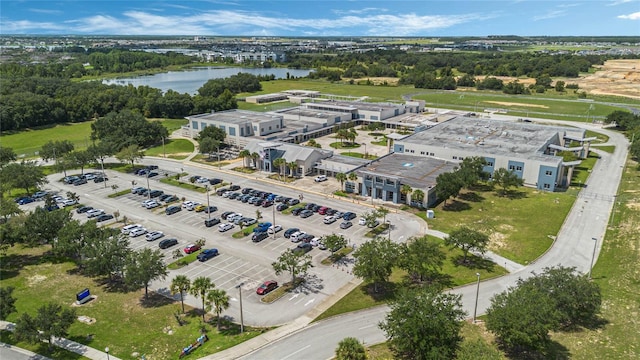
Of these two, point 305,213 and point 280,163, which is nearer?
point 305,213

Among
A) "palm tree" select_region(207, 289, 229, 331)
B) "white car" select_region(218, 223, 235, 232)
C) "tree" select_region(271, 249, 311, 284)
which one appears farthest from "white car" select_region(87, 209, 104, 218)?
"palm tree" select_region(207, 289, 229, 331)

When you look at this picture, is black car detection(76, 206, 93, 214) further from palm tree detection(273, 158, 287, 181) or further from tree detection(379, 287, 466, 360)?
tree detection(379, 287, 466, 360)

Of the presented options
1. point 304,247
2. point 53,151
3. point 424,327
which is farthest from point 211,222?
point 53,151

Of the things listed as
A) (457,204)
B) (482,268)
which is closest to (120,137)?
(457,204)

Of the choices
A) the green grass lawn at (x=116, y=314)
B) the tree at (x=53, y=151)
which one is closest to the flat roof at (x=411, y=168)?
the green grass lawn at (x=116, y=314)

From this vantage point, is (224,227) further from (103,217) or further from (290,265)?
(103,217)

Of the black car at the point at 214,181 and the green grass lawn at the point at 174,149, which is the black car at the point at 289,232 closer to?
the black car at the point at 214,181
